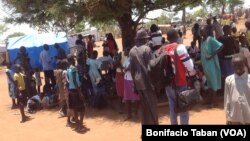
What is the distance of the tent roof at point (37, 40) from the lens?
2142cm

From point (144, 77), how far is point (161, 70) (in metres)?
0.70

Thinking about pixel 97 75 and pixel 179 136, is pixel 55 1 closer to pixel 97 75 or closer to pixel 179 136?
pixel 97 75

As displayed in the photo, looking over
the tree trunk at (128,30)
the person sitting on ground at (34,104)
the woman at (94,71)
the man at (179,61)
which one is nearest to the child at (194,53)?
the tree trunk at (128,30)

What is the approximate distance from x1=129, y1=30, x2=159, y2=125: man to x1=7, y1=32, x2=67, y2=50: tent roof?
593 inches

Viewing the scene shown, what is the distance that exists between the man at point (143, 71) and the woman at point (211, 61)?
8.46 ft

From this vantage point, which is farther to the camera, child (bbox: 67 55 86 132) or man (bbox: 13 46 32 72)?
man (bbox: 13 46 32 72)

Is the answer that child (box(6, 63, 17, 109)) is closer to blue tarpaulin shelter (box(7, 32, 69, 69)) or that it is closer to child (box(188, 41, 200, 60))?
child (box(188, 41, 200, 60))

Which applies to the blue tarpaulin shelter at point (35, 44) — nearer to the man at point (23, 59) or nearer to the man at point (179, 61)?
the man at point (23, 59)

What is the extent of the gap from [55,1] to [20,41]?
12.2m

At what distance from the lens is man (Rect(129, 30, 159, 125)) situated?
651 cm

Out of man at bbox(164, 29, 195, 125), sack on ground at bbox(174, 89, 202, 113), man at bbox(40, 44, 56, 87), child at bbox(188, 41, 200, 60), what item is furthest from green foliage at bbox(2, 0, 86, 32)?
sack on ground at bbox(174, 89, 202, 113)

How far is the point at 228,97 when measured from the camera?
5.05 m

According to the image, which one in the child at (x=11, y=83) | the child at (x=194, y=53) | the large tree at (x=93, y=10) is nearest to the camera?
the large tree at (x=93, y=10)

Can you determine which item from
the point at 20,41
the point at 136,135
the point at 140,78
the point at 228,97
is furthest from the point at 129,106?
the point at 20,41
